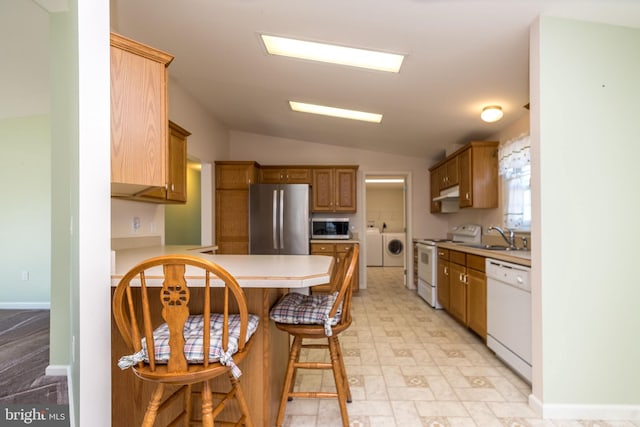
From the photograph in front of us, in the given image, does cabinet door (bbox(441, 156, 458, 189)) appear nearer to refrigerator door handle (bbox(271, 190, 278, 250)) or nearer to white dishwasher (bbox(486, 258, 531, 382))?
white dishwasher (bbox(486, 258, 531, 382))

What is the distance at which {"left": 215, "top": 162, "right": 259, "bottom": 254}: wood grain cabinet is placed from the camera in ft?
15.2

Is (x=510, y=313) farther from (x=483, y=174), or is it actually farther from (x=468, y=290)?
(x=483, y=174)

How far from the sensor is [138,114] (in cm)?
163

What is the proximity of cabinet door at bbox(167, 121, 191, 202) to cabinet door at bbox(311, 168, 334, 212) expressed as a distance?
2275 mm

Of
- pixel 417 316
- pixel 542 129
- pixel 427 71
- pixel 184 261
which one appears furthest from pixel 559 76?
pixel 417 316

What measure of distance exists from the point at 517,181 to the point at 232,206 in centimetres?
352

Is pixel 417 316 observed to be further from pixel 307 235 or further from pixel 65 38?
pixel 65 38

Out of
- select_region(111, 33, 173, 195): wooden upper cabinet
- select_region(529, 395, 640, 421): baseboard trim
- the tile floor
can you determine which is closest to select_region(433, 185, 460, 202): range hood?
the tile floor

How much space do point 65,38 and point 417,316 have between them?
378 cm

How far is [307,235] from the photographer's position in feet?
14.8

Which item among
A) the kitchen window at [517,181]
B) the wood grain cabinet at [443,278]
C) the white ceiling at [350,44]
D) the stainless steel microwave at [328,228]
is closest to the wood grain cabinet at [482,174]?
the kitchen window at [517,181]

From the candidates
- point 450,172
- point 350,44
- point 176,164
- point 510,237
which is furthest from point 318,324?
point 450,172

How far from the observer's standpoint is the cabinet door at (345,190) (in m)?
5.02

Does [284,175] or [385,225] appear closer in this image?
[284,175]
